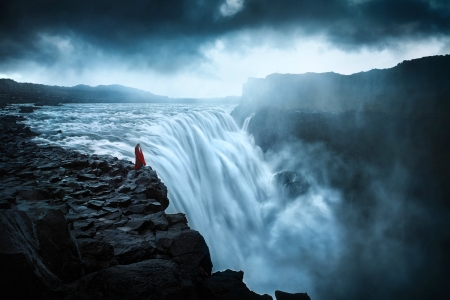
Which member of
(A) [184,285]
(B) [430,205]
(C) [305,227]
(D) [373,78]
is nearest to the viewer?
(A) [184,285]

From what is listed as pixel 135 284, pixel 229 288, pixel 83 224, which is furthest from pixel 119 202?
pixel 229 288

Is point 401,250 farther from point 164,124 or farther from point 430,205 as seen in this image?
point 164,124

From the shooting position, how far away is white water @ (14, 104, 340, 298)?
33.8ft

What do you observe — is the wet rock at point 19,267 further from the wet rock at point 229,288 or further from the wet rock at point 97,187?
the wet rock at point 97,187

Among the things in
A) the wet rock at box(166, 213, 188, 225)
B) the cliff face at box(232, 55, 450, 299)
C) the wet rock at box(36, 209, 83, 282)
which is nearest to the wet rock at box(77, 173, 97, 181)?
the wet rock at box(166, 213, 188, 225)

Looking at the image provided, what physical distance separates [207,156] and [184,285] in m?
13.2

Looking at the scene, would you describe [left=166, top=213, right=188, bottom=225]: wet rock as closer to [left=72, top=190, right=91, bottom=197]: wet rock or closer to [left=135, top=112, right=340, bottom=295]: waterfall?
[left=72, top=190, right=91, bottom=197]: wet rock

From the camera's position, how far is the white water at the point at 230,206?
1030 centimetres

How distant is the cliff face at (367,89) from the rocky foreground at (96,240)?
111ft

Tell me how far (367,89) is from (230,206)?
123 ft

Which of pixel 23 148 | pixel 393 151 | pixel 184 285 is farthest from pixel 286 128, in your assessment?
pixel 184 285

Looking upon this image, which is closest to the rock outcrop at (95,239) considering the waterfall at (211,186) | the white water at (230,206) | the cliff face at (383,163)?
the white water at (230,206)

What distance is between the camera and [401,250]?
19891 millimetres

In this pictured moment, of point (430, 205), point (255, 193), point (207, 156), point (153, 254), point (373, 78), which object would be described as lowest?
point (430, 205)
